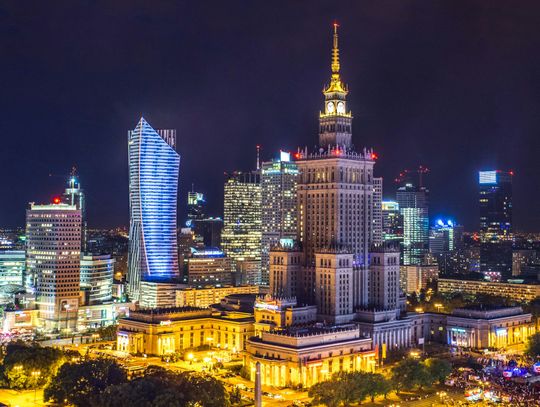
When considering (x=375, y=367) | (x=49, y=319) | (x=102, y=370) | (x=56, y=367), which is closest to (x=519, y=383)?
(x=375, y=367)

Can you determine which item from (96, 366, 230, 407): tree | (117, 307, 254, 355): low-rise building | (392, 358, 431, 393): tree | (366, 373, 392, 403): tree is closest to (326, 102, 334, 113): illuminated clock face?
(117, 307, 254, 355): low-rise building

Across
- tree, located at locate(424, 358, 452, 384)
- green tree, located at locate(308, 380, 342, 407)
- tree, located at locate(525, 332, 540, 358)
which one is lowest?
green tree, located at locate(308, 380, 342, 407)

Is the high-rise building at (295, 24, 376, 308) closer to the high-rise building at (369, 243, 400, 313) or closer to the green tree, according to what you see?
the high-rise building at (369, 243, 400, 313)

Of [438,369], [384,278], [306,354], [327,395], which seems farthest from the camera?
[384,278]

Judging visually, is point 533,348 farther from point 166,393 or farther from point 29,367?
point 29,367

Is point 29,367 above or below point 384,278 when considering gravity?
below

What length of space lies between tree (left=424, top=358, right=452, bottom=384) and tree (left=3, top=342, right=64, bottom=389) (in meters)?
60.3

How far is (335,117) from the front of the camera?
16612 centimetres

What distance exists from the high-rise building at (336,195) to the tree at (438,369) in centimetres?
3306

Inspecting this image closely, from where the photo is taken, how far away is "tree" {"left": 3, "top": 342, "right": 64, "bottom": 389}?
123688 millimetres

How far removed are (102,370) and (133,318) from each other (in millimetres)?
50428

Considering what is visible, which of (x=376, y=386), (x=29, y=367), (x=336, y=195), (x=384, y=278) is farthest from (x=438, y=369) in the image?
(x=29, y=367)

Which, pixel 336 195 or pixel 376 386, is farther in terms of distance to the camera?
pixel 336 195

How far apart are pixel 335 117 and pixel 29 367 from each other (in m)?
80.3
